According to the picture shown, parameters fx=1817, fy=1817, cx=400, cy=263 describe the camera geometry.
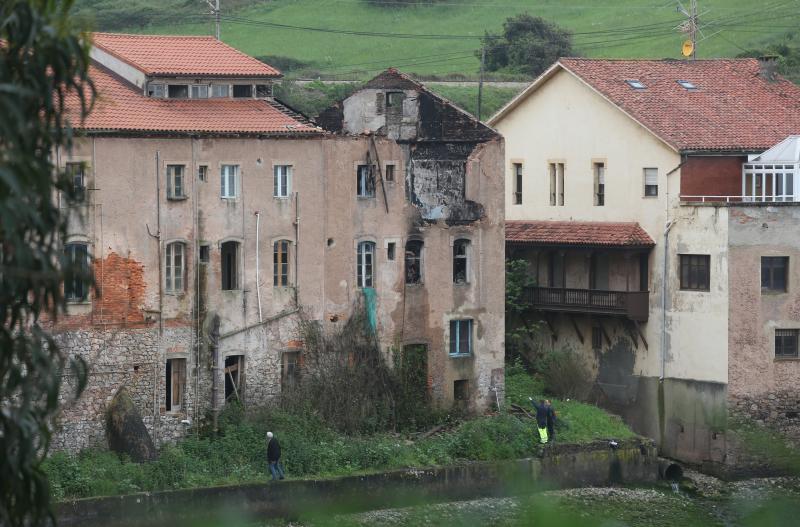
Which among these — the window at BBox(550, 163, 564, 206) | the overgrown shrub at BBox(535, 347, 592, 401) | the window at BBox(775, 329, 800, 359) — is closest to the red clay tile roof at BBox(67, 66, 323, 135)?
the overgrown shrub at BBox(535, 347, 592, 401)

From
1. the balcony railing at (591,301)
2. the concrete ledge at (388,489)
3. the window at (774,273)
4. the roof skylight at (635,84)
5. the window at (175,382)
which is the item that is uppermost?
the roof skylight at (635,84)

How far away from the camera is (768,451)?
46.2m

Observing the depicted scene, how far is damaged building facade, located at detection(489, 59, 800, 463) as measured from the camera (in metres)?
46.3

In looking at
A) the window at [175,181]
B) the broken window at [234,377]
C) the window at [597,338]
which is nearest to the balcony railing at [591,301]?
the window at [597,338]

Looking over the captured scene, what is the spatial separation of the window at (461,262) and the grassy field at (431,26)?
3646cm

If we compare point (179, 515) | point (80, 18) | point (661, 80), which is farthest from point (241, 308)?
point (80, 18)

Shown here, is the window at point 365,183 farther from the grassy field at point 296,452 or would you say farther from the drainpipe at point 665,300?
the drainpipe at point 665,300

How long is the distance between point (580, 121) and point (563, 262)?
13.2 feet

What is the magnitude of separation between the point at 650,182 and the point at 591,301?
3641 mm

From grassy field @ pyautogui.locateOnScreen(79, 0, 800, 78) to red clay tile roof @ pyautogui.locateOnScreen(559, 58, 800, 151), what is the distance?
2907 cm

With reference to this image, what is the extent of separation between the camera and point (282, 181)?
4225cm

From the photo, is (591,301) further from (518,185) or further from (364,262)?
(364,262)

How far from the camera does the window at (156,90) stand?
41.8 meters

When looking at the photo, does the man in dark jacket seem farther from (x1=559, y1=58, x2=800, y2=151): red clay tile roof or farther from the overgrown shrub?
(x1=559, y1=58, x2=800, y2=151): red clay tile roof
